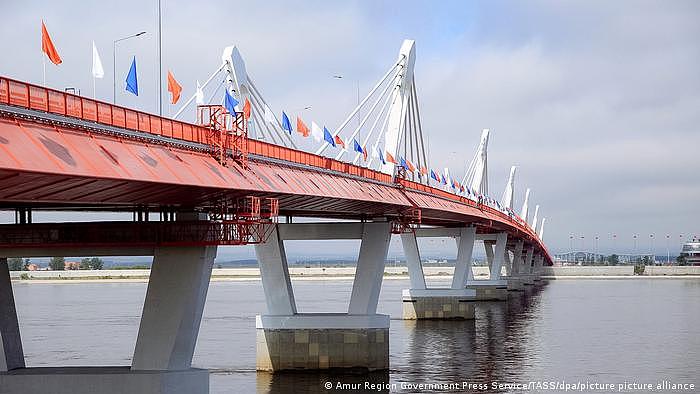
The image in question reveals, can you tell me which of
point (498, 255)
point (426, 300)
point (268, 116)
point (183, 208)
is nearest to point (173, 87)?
point (183, 208)

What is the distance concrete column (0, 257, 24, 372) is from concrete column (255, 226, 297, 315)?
18.9 metres

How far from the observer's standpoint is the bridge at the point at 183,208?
87.1 feet

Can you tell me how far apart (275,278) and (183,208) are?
17639 mm

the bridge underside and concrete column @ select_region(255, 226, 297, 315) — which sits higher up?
the bridge underside

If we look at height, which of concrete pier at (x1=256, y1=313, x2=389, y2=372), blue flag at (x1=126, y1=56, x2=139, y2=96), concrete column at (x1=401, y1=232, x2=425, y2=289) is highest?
blue flag at (x1=126, y1=56, x2=139, y2=96)

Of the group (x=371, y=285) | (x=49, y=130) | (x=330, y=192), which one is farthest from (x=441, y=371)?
(x=49, y=130)

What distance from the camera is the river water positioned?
52.7 m

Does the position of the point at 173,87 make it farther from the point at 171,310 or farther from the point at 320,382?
the point at 320,382

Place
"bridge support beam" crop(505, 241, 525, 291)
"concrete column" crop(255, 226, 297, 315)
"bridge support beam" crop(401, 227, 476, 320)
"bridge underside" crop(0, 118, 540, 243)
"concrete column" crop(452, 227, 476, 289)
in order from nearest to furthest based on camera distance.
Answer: "bridge underside" crop(0, 118, 540, 243)
"concrete column" crop(255, 226, 297, 315)
"bridge support beam" crop(401, 227, 476, 320)
"concrete column" crop(452, 227, 476, 289)
"bridge support beam" crop(505, 241, 525, 291)

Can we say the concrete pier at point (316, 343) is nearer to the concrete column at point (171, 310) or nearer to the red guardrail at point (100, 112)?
the red guardrail at point (100, 112)

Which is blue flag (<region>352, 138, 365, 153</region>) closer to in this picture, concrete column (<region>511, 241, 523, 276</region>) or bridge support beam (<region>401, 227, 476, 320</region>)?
bridge support beam (<region>401, 227, 476, 320</region>)

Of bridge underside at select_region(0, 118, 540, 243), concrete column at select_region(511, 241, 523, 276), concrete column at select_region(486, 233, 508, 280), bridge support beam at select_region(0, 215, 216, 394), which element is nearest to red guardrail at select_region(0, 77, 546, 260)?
bridge underside at select_region(0, 118, 540, 243)

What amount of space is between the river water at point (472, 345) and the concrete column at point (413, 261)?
404 centimetres

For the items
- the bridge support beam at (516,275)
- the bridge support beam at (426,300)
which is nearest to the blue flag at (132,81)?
the bridge support beam at (426,300)
